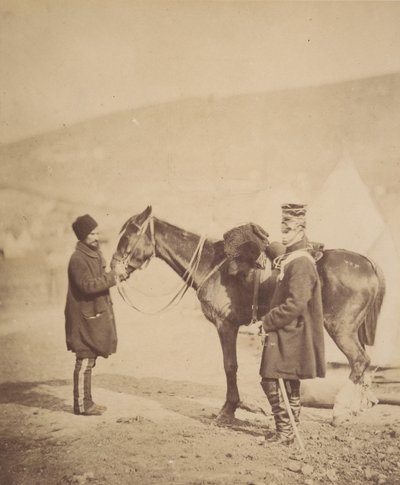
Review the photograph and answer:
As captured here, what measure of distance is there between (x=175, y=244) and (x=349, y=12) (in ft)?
6.20

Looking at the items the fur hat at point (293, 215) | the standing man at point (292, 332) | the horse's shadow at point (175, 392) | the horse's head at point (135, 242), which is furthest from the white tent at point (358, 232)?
A: the horse's head at point (135, 242)

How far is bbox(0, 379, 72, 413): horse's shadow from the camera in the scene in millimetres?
3694

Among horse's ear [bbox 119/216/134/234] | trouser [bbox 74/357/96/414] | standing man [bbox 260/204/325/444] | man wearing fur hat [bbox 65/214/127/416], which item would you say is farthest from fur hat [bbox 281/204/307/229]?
trouser [bbox 74/357/96/414]

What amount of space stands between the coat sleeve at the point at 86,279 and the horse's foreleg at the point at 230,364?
0.75 metres

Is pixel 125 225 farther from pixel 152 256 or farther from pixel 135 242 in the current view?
pixel 152 256

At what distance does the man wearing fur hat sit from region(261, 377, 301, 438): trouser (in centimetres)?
100

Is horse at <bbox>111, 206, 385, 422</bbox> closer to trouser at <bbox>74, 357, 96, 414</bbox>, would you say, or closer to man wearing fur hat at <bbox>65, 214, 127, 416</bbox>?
man wearing fur hat at <bbox>65, 214, 127, 416</bbox>

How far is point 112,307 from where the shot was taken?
3.70 metres

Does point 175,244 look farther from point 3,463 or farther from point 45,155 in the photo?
point 3,463

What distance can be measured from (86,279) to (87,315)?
0.73 feet

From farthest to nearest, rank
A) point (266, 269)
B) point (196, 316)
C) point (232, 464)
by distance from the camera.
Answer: point (196, 316) → point (266, 269) → point (232, 464)

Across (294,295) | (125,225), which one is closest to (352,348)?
(294,295)

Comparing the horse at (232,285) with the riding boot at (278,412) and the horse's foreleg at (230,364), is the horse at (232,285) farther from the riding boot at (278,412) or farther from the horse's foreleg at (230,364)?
the riding boot at (278,412)

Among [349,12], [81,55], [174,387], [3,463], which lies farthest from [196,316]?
[349,12]
